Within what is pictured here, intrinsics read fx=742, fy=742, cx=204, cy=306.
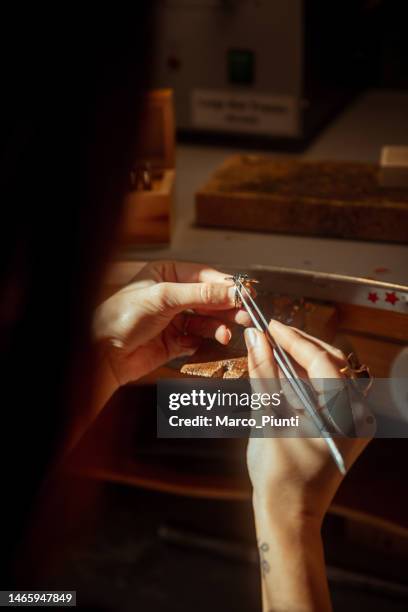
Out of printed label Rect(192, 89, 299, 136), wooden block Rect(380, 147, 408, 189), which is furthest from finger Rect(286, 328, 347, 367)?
printed label Rect(192, 89, 299, 136)

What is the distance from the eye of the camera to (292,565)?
644 millimetres

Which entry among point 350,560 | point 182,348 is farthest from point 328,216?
point 350,560

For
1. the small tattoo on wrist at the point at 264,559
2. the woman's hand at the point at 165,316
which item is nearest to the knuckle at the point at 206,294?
the woman's hand at the point at 165,316

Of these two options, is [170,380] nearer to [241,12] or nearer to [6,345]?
[6,345]

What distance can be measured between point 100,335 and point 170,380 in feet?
0.26

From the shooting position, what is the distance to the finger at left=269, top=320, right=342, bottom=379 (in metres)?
0.63

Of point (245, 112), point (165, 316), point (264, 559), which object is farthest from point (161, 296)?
point (245, 112)

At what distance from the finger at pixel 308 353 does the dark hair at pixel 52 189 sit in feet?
0.58

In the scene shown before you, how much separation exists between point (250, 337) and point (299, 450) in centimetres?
11

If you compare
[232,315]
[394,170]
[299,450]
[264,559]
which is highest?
[394,170]

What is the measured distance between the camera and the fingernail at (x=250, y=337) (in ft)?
2.15

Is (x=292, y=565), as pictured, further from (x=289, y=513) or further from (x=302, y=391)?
(x=302, y=391)

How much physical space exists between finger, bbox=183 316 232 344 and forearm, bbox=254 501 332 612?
0.16 m

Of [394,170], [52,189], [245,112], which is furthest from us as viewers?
[245,112]
